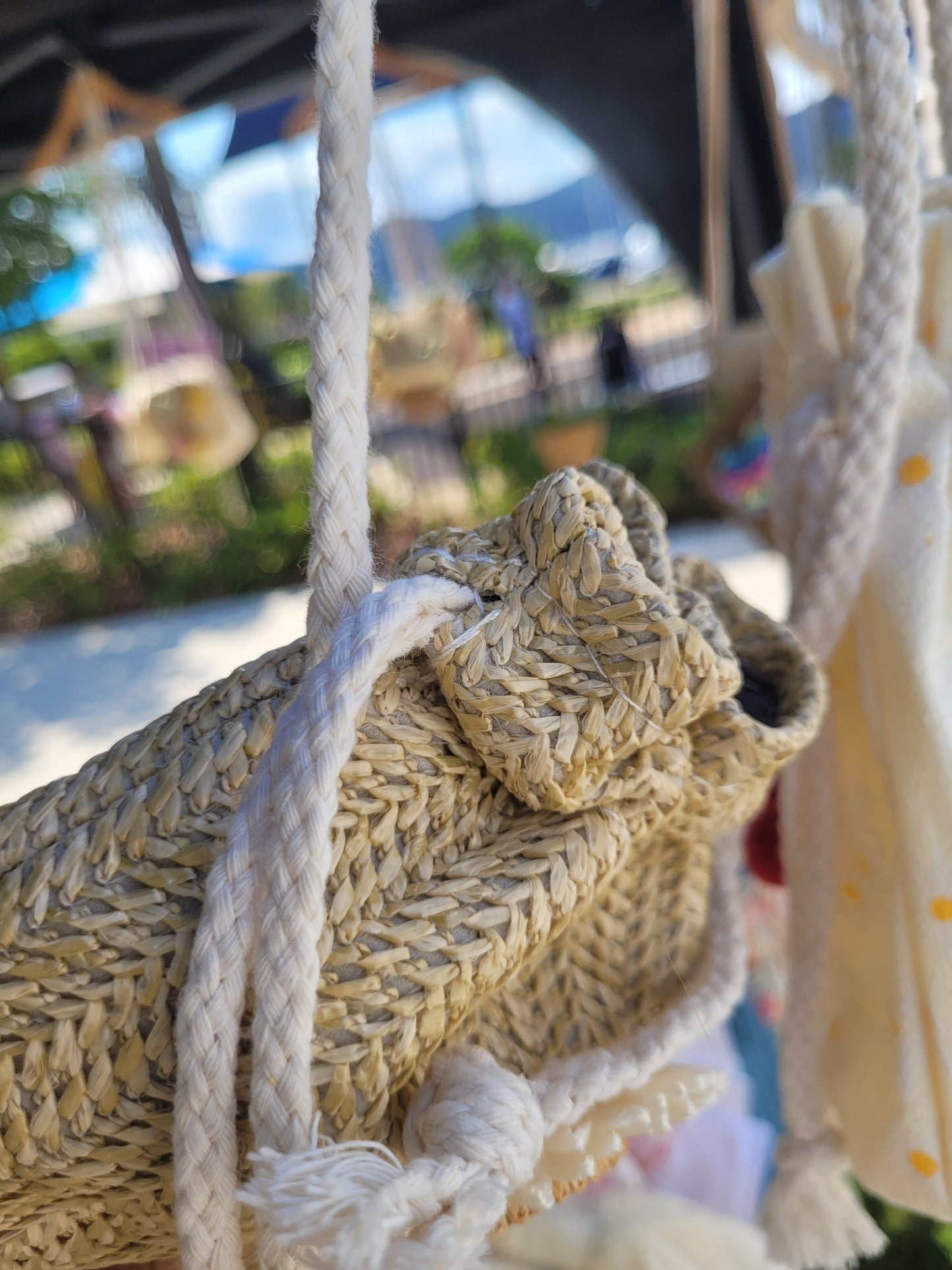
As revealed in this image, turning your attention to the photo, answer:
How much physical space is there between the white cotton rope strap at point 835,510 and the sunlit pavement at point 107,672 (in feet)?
0.75

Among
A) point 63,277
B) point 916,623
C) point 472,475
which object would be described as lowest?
point 472,475

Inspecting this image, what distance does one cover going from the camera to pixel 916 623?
0.36 m

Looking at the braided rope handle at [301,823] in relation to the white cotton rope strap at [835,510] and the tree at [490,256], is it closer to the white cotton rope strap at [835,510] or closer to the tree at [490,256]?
the white cotton rope strap at [835,510]

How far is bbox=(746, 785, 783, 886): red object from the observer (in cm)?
52

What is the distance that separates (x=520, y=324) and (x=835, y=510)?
164 inches

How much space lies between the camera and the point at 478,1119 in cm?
22

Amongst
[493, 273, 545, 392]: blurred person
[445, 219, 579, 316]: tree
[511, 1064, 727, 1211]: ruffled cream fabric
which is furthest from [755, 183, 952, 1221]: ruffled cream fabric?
[445, 219, 579, 316]: tree

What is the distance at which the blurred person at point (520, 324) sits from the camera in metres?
4.13

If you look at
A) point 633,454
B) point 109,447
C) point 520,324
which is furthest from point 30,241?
point 520,324

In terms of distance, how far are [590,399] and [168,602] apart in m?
3.17

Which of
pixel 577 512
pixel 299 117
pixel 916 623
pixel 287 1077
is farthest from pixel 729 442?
pixel 299 117

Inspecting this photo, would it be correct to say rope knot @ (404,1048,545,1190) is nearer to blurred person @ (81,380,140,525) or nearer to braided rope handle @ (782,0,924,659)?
braided rope handle @ (782,0,924,659)

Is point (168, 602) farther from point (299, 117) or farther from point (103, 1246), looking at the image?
point (299, 117)

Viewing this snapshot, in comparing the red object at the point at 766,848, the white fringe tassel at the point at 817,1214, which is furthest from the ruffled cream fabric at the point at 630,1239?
the red object at the point at 766,848
